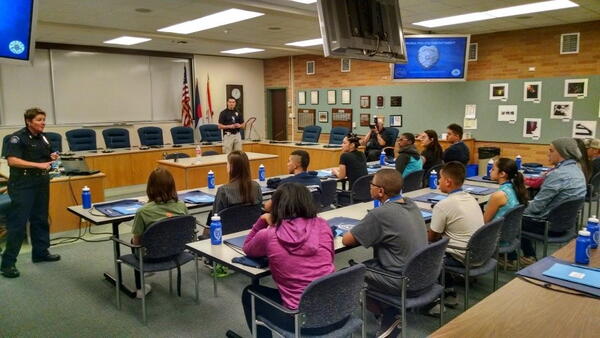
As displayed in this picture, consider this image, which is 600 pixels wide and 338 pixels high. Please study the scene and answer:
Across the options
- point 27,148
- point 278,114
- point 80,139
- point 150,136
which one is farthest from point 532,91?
point 80,139

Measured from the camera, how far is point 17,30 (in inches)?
102

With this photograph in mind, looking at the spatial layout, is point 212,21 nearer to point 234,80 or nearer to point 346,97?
point 346,97

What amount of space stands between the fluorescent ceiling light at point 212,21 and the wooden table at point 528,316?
229 inches

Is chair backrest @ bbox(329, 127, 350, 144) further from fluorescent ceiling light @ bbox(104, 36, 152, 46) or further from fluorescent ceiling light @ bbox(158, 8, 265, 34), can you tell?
fluorescent ceiling light @ bbox(104, 36, 152, 46)

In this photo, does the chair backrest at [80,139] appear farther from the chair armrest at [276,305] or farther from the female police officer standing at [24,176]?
the chair armrest at [276,305]

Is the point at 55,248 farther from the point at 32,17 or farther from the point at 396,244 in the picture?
the point at 396,244

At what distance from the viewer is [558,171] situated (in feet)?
13.5

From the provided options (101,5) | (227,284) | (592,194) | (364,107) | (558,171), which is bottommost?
(227,284)

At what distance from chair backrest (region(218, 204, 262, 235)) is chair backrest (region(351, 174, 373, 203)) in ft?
5.47

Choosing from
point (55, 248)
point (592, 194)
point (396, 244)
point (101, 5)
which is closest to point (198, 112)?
point (101, 5)

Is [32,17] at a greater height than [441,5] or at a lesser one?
lesser

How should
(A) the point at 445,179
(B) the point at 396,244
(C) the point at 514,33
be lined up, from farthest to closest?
1. (C) the point at 514,33
2. (A) the point at 445,179
3. (B) the point at 396,244

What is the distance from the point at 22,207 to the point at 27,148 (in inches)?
23.0

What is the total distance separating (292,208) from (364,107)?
A: 928cm
